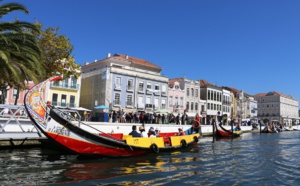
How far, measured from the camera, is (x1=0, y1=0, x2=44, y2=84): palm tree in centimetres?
1734

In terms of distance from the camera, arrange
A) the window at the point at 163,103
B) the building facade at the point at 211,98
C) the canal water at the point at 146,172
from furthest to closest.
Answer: the building facade at the point at 211,98 < the window at the point at 163,103 < the canal water at the point at 146,172

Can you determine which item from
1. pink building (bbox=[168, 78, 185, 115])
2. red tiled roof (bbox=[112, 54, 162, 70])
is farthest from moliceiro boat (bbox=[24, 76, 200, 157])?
pink building (bbox=[168, 78, 185, 115])

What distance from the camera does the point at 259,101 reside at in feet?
408

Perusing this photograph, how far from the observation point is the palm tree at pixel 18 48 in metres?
17.3

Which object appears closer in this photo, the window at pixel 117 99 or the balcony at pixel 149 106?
the window at pixel 117 99

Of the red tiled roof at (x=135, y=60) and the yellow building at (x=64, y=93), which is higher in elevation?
the red tiled roof at (x=135, y=60)

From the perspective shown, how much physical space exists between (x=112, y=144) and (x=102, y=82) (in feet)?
115

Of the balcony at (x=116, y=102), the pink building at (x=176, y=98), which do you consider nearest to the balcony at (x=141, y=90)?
the balcony at (x=116, y=102)

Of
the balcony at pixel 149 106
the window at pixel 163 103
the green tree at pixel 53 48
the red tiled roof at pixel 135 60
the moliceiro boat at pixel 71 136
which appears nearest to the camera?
the moliceiro boat at pixel 71 136

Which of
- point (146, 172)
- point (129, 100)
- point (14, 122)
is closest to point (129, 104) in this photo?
point (129, 100)

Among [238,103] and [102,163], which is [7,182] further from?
[238,103]

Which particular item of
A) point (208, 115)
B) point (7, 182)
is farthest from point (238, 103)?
point (7, 182)

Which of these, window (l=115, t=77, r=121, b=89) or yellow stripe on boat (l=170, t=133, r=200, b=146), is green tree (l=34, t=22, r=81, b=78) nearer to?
yellow stripe on boat (l=170, t=133, r=200, b=146)

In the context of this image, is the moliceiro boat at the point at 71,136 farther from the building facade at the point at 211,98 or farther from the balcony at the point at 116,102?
the building facade at the point at 211,98
